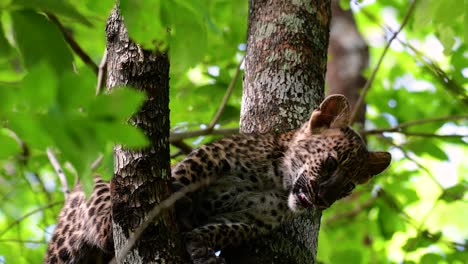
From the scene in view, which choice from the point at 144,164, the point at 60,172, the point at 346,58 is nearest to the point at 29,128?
the point at 144,164

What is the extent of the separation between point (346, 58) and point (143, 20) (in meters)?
6.73

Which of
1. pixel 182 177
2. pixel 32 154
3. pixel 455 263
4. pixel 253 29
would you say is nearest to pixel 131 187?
pixel 182 177

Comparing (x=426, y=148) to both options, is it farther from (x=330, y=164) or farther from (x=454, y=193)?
(x=330, y=164)

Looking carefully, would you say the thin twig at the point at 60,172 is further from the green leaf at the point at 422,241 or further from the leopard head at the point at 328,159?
the green leaf at the point at 422,241

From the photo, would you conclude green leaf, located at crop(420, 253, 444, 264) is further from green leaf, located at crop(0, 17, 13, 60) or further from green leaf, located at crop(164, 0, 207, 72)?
green leaf, located at crop(0, 17, 13, 60)

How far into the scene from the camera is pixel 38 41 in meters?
2.78

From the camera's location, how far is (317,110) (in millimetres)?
5320

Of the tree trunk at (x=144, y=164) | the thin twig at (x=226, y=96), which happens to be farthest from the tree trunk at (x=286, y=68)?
the tree trunk at (x=144, y=164)

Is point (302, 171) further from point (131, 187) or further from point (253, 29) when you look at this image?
point (131, 187)

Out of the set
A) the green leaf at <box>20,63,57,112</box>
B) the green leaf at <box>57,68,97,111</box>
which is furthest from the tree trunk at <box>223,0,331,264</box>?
the green leaf at <box>20,63,57,112</box>

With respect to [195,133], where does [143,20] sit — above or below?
above

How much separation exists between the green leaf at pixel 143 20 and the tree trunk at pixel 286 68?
2028 mm

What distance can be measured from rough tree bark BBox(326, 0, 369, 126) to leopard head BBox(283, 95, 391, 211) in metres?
3.49

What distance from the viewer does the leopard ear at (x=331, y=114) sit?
A: 5.35 metres
